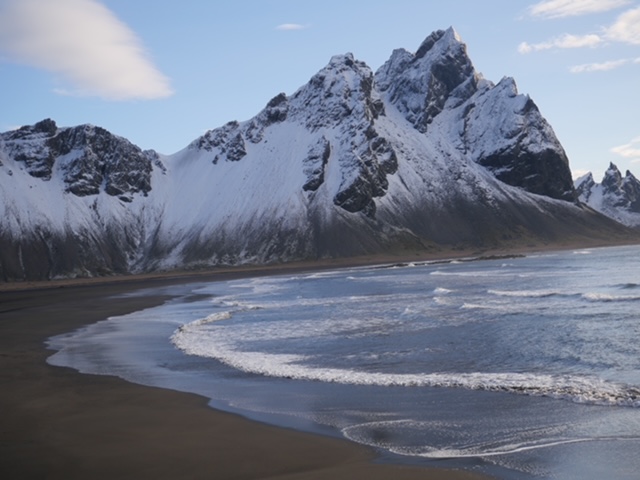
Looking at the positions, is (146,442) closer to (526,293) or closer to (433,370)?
(433,370)

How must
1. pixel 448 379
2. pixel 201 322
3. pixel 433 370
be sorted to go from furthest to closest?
pixel 201 322 < pixel 433 370 < pixel 448 379

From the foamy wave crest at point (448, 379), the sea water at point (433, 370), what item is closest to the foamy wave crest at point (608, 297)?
the sea water at point (433, 370)

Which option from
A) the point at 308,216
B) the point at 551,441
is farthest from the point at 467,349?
the point at 308,216

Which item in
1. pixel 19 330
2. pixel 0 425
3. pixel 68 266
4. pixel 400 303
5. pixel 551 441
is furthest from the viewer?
pixel 68 266

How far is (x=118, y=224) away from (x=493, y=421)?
194711 mm

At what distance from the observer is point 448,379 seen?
850 inches

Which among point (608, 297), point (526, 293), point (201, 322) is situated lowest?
point (201, 322)

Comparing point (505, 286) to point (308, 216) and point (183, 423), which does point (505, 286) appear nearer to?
point (183, 423)

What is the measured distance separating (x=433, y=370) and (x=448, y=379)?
6.44 feet

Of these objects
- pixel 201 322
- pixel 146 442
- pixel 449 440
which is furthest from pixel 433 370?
pixel 201 322

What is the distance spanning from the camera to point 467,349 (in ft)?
90.1

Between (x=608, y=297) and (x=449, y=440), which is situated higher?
(x=608, y=297)

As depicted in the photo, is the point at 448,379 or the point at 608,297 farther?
the point at 608,297

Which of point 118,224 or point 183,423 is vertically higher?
point 118,224
